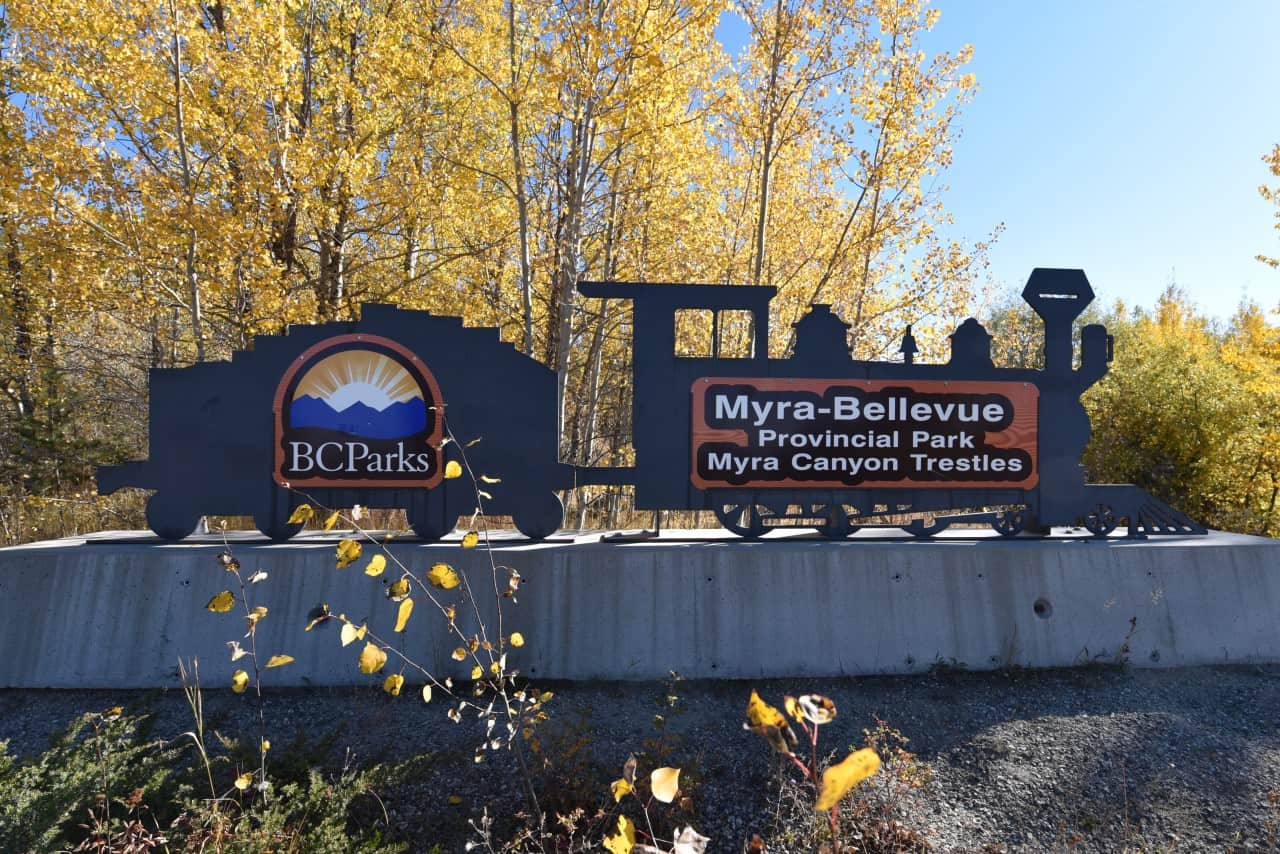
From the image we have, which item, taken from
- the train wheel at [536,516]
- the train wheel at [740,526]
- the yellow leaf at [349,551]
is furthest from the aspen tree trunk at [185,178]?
the yellow leaf at [349,551]

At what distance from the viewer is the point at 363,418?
6.82m

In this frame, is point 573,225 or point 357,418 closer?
point 357,418

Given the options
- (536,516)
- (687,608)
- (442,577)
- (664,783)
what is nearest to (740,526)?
(687,608)

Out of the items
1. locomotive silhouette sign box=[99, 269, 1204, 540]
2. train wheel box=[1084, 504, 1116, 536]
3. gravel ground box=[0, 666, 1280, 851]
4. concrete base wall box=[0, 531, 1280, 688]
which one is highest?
locomotive silhouette sign box=[99, 269, 1204, 540]

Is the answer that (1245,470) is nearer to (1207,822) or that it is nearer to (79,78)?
(1207,822)

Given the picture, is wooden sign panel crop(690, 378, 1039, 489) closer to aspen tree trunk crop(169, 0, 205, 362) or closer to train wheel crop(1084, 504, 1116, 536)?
train wheel crop(1084, 504, 1116, 536)

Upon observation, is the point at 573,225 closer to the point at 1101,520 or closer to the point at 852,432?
the point at 852,432

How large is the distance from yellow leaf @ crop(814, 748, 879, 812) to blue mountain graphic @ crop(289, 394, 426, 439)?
5.99 m

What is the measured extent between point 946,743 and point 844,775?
4.23m

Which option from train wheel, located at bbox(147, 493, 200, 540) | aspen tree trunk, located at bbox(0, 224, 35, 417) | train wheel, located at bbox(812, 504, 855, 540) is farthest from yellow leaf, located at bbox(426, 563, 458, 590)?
aspen tree trunk, located at bbox(0, 224, 35, 417)

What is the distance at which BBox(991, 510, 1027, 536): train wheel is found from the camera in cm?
737

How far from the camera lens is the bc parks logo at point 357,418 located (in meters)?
6.75

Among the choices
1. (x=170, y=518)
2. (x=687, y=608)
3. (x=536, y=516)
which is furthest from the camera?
(x=536, y=516)

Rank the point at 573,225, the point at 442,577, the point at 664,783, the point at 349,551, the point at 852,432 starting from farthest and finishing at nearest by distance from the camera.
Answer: the point at 573,225
the point at 852,432
the point at 442,577
the point at 349,551
the point at 664,783
